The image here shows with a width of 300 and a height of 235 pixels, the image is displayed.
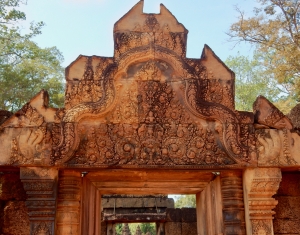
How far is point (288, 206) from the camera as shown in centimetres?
543

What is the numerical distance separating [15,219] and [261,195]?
3388 millimetres

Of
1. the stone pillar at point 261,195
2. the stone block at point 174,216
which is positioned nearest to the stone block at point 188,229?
the stone block at point 174,216

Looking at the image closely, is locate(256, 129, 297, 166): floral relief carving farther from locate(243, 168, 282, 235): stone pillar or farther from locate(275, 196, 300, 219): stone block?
locate(275, 196, 300, 219): stone block

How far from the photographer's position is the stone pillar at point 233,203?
4.99 meters

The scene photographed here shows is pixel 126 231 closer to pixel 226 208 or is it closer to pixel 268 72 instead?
pixel 268 72

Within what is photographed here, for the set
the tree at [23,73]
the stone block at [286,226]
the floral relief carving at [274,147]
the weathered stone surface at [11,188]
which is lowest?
the stone block at [286,226]

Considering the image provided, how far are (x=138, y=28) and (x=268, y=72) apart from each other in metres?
13.7

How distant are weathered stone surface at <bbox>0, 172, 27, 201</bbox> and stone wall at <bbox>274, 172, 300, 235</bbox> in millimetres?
3686

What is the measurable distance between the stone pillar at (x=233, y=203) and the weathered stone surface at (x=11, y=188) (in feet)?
9.28

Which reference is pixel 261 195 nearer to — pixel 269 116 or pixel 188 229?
pixel 269 116

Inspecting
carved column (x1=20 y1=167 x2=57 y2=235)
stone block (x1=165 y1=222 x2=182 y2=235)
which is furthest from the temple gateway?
stone block (x1=165 y1=222 x2=182 y2=235)

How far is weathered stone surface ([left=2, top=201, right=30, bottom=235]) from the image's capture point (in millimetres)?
5027

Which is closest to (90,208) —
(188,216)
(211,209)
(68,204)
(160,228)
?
(68,204)

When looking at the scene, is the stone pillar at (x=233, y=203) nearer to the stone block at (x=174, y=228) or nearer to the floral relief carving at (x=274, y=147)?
the floral relief carving at (x=274, y=147)
